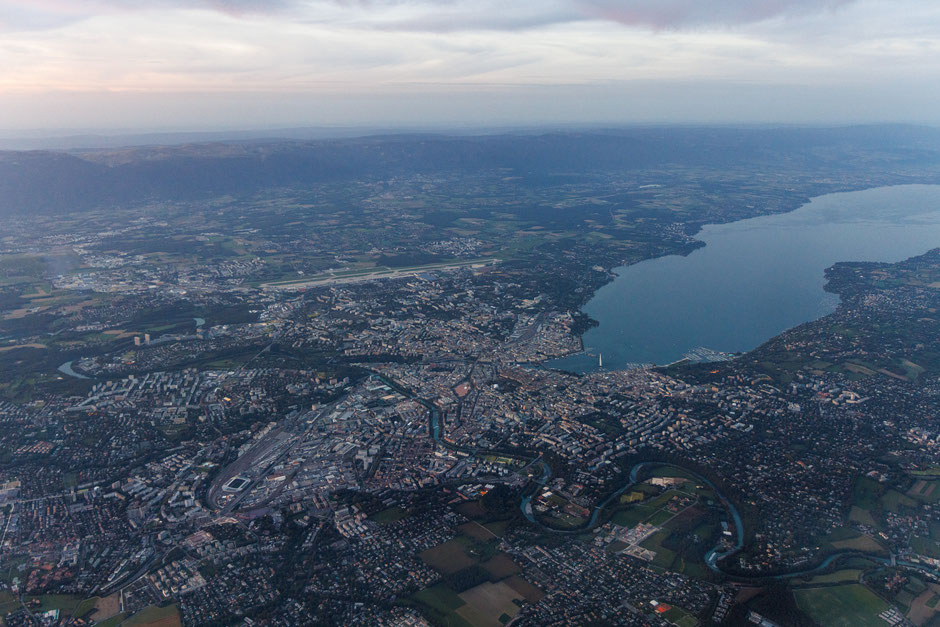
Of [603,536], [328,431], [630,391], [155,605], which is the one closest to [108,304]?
[328,431]

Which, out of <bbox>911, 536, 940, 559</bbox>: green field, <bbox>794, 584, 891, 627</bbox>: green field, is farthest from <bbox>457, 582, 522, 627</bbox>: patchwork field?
<bbox>911, 536, 940, 559</bbox>: green field

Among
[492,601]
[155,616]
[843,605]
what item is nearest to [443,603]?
[492,601]

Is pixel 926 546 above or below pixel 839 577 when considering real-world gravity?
above

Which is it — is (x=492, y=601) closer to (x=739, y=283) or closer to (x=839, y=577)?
(x=839, y=577)

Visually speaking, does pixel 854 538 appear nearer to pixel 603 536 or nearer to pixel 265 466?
pixel 603 536

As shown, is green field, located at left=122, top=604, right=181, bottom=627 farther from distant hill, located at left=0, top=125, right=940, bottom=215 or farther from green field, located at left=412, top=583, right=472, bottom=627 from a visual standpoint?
distant hill, located at left=0, top=125, right=940, bottom=215

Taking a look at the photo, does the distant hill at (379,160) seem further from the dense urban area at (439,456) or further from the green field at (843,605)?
the green field at (843,605)
